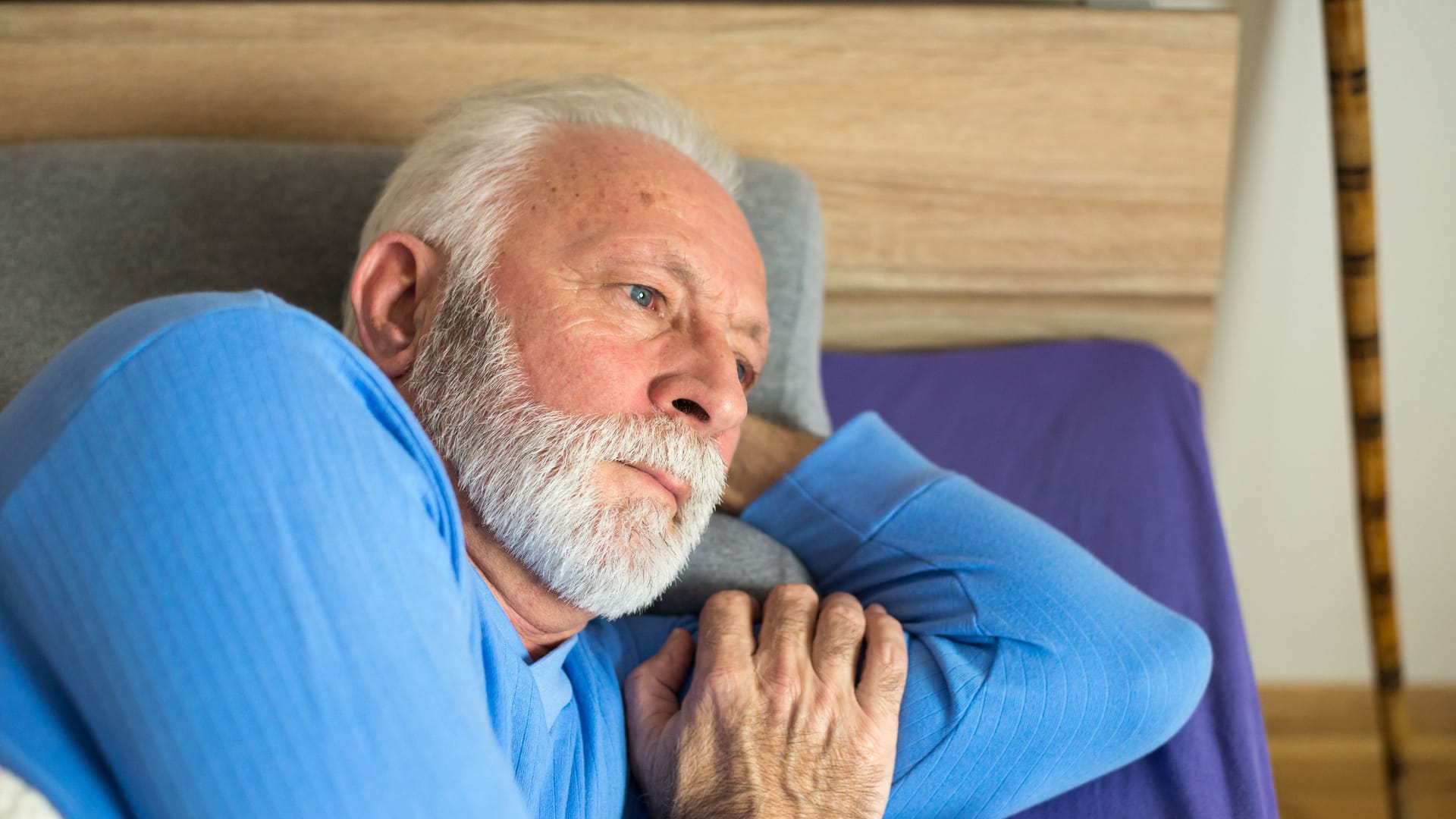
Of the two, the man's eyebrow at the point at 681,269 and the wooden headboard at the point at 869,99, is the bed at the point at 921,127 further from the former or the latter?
the man's eyebrow at the point at 681,269

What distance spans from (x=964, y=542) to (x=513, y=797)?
0.59 metres

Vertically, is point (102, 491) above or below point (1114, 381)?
above

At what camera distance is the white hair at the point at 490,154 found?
3.31 ft

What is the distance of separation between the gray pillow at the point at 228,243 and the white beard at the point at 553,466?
21 cm

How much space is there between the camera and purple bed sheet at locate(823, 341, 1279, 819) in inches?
40.5

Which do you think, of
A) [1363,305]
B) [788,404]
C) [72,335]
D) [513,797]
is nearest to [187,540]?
[513,797]

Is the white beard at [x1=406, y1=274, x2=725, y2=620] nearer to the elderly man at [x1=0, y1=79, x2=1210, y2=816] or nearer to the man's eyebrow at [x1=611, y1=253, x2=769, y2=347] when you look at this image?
the elderly man at [x1=0, y1=79, x2=1210, y2=816]

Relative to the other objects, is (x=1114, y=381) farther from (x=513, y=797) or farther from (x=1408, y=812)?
(x=513, y=797)

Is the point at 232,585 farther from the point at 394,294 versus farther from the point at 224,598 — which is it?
the point at 394,294

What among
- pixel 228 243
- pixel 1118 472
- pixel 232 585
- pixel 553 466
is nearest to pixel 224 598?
pixel 232 585

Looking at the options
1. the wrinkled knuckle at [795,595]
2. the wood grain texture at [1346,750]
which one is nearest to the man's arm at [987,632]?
the wrinkled knuckle at [795,595]

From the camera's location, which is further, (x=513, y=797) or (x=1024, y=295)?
(x=1024, y=295)

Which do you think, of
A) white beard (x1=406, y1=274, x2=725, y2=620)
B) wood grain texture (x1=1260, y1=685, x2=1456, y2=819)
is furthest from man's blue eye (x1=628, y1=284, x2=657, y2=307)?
wood grain texture (x1=1260, y1=685, x2=1456, y2=819)

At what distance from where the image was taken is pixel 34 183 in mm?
1225
